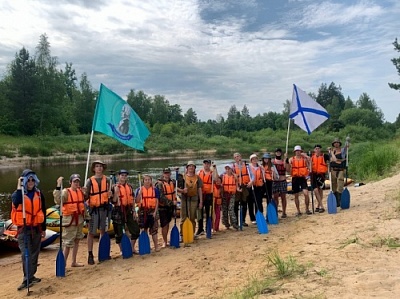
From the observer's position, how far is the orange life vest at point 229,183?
848 centimetres

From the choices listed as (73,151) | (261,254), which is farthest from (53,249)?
(73,151)

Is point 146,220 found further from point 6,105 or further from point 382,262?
point 6,105

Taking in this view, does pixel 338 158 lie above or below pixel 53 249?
above

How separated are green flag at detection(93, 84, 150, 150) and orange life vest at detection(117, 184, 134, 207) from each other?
3.38 ft

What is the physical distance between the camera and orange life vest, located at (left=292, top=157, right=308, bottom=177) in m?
9.30

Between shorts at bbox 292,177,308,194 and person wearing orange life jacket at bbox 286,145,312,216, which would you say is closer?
person wearing orange life jacket at bbox 286,145,312,216

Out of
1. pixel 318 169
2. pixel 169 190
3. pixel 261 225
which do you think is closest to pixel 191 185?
pixel 169 190

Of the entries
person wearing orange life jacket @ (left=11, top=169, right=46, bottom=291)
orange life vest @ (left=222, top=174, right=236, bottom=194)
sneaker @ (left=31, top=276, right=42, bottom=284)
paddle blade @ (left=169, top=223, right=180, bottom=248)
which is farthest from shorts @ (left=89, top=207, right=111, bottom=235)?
orange life vest @ (left=222, top=174, right=236, bottom=194)

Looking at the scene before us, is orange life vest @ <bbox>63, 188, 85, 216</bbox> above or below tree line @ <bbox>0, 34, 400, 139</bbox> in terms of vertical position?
below

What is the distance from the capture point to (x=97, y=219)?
6902 millimetres

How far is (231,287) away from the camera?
4879 millimetres

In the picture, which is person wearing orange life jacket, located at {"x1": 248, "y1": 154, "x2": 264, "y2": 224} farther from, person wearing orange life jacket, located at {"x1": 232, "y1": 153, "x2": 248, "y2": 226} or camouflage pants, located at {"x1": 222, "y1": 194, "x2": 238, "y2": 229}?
camouflage pants, located at {"x1": 222, "y1": 194, "x2": 238, "y2": 229}

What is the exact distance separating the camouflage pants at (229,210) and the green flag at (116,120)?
88.2 inches

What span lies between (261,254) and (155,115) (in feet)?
244
